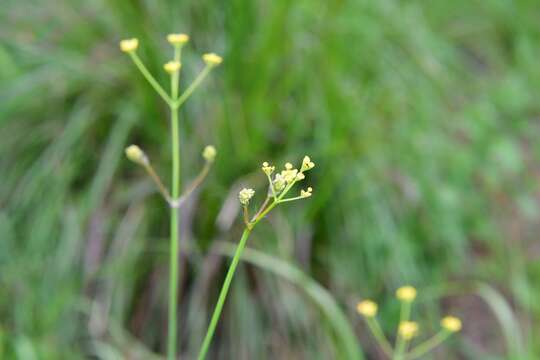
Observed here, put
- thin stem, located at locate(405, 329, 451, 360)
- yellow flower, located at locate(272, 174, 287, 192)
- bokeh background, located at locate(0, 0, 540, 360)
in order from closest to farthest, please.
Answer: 1. yellow flower, located at locate(272, 174, 287, 192)
2. thin stem, located at locate(405, 329, 451, 360)
3. bokeh background, located at locate(0, 0, 540, 360)

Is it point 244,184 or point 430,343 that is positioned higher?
point 244,184

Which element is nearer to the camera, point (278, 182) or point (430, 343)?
point (278, 182)

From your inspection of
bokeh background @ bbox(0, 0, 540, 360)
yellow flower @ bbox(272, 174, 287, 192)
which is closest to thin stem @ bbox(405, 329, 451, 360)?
bokeh background @ bbox(0, 0, 540, 360)

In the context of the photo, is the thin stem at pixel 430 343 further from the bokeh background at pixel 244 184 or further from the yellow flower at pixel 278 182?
the yellow flower at pixel 278 182

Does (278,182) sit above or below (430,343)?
above

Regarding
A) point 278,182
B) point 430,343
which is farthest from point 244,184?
point 278,182

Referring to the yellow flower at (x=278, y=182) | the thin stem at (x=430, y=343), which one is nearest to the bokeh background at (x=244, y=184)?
the thin stem at (x=430, y=343)

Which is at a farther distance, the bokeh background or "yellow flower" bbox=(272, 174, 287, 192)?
the bokeh background

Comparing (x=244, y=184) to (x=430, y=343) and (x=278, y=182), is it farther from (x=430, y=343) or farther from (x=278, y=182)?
(x=278, y=182)

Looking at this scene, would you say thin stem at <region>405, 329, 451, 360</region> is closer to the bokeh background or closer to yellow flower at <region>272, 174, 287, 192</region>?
the bokeh background

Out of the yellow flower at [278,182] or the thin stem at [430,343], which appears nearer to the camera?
the yellow flower at [278,182]
